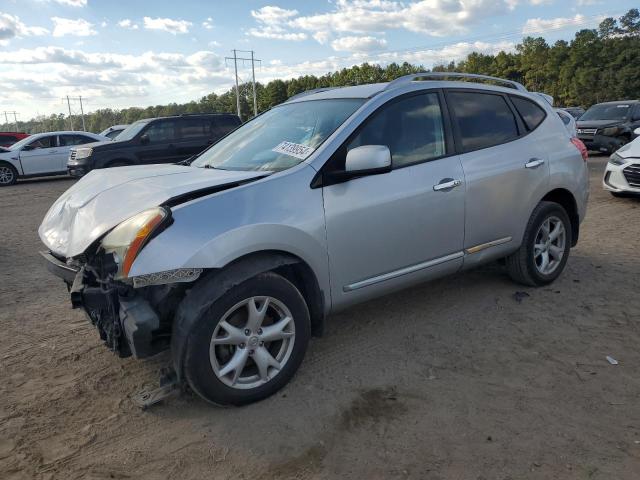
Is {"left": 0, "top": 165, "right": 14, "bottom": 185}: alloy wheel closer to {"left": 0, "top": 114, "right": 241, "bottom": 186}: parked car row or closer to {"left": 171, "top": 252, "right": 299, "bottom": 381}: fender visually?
{"left": 0, "top": 114, "right": 241, "bottom": 186}: parked car row

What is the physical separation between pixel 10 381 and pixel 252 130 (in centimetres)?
250

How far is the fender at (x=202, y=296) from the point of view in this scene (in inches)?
106

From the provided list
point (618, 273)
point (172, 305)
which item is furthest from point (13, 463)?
point (618, 273)

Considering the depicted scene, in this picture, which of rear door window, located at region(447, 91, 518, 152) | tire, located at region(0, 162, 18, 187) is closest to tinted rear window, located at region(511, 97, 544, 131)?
rear door window, located at region(447, 91, 518, 152)

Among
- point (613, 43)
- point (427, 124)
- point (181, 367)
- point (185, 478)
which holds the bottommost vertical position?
point (185, 478)

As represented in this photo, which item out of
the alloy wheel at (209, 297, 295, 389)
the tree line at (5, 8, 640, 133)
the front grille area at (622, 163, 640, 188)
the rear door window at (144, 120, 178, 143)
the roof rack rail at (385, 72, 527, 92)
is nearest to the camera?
the alloy wheel at (209, 297, 295, 389)

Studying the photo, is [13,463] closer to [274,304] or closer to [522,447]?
[274,304]

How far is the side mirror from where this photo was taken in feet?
10.2

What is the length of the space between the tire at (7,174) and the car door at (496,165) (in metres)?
15.9

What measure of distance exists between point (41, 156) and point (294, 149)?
15.4 m

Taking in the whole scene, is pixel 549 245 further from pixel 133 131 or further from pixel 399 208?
pixel 133 131

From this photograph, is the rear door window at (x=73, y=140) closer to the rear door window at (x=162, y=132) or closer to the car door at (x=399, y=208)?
the rear door window at (x=162, y=132)

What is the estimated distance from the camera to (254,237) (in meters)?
2.84

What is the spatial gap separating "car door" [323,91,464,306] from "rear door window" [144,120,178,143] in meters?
10.9
